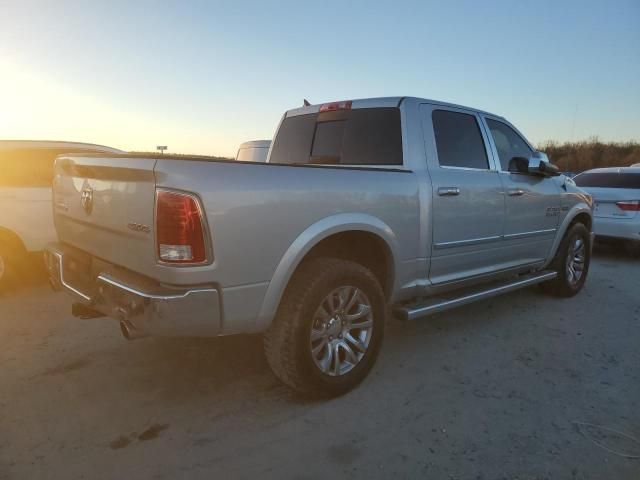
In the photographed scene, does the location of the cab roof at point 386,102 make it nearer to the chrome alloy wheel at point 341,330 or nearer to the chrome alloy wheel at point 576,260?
the chrome alloy wheel at point 341,330

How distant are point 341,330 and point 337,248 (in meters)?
0.58

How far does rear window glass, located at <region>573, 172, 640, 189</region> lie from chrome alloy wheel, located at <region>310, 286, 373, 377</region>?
258 inches

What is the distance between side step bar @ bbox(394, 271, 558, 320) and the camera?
3.24 m

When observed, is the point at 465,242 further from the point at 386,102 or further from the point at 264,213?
the point at 264,213

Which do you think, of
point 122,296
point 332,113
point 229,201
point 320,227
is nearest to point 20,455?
point 122,296

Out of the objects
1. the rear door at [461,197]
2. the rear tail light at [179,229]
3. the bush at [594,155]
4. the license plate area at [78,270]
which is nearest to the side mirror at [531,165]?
the rear door at [461,197]

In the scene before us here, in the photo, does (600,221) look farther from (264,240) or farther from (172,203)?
(172,203)

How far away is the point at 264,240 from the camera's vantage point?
244 cm

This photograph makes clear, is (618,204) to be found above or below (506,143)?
below

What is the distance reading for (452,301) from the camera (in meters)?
3.51

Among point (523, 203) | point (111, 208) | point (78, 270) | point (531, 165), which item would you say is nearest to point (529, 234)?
point (523, 203)

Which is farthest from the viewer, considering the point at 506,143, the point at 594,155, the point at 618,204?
the point at 594,155

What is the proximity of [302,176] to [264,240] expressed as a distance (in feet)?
1.49

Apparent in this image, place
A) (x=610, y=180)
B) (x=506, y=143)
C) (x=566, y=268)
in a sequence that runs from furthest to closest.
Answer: (x=610, y=180), (x=566, y=268), (x=506, y=143)
